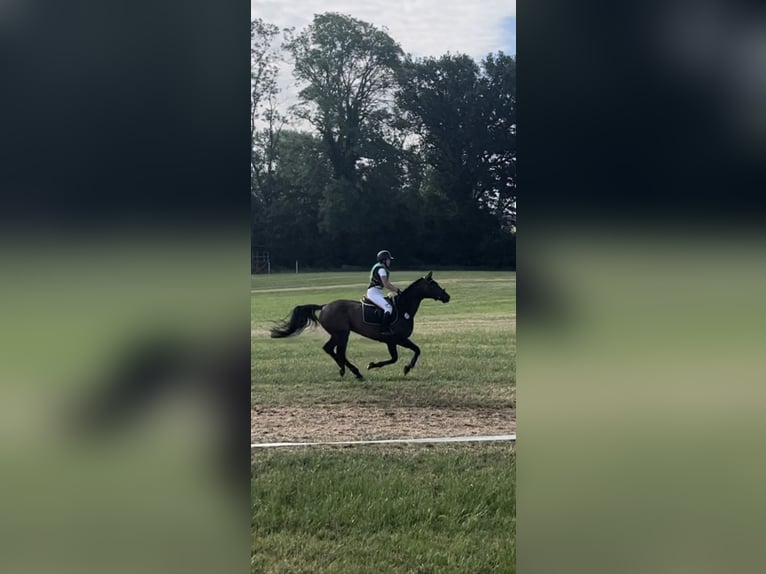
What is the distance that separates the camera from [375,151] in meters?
8.32

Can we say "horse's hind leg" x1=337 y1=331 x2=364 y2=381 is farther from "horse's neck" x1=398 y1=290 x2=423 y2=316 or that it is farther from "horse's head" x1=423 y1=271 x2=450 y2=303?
"horse's head" x1=423 y1=271 x2=450 y2=303

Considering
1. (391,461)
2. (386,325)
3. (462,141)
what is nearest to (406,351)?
(386,325)

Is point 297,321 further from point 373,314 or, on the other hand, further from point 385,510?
point 385,510

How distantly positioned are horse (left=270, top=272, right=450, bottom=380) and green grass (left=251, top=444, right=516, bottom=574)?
1006mm

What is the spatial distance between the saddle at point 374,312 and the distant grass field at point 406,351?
0.25 metres

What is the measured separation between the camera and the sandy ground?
7039 mm

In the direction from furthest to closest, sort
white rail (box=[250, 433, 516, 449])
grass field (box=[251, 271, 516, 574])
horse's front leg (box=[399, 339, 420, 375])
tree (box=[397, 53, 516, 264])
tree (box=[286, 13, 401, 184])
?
tree (box=[397, 53, 516, 264]) → tree (box=[286, 13, 401, 184]) → horse's front leg (box=[399, 339, 420, 375]) → white rail (box=[250, 433, 516, 449]) → grass field (box=[251, 271, 516, 574])

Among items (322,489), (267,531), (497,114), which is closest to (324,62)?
(497,114)

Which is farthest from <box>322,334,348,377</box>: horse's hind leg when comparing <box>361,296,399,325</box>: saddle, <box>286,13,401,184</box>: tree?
<box>286,13,401,184</box>: tree

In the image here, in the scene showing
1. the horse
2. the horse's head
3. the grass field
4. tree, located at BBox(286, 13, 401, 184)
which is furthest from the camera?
tree, located at BBox(286, 13, 401, 184)

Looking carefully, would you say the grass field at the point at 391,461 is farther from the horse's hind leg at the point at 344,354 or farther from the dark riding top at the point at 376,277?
the dark riding top at the point at 376,277

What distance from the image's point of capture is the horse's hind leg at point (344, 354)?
7.13 meters
